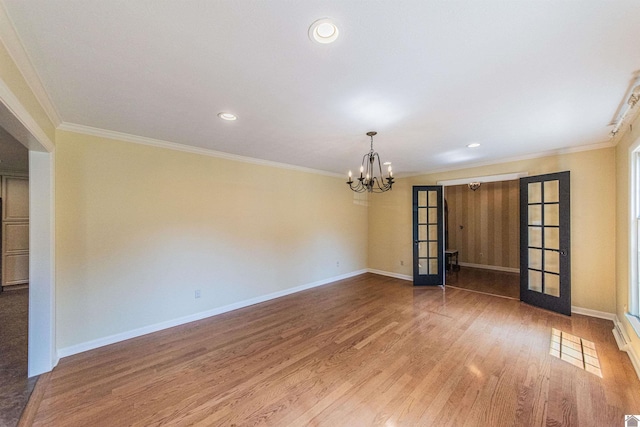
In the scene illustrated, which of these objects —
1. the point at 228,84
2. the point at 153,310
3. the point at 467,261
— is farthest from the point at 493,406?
the point at 467,261

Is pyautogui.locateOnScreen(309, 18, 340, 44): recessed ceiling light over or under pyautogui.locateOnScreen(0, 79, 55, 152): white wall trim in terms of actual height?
over

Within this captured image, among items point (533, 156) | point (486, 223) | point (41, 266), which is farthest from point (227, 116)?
point (486, 223)

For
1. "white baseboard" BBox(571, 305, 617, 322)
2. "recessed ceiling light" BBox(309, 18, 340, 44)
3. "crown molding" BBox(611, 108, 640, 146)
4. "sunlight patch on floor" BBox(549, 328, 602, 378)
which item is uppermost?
"recessed ceiling light" BBox(309, 18, 340, 44)

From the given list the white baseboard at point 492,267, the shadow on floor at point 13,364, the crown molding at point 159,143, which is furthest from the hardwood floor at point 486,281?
the shadow on floor at point 13,364

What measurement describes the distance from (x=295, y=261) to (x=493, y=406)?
3498mm

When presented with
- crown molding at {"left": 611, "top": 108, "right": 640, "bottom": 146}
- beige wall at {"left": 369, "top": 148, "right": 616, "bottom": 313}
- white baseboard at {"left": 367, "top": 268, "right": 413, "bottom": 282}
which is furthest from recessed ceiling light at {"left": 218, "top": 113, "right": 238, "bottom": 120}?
white baseboard at {"left": 367, "top": 268, "right": 413, "bottom": 282}

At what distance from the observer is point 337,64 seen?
1.62 metres

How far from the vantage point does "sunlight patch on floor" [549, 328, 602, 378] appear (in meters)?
2.33

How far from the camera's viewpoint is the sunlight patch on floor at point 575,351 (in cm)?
233

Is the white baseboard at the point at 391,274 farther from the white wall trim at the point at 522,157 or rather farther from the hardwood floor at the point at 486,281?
the white wall trim at the point at 522,157

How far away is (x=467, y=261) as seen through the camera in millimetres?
7164

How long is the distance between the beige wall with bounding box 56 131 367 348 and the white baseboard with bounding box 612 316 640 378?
4251 millimetres

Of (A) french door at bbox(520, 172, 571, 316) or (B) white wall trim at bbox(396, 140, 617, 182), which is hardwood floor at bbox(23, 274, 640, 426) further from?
(B) white wall trim at bbox(396, 140, 617, 182)

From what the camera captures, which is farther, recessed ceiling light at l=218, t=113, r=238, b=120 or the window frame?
the window frame
